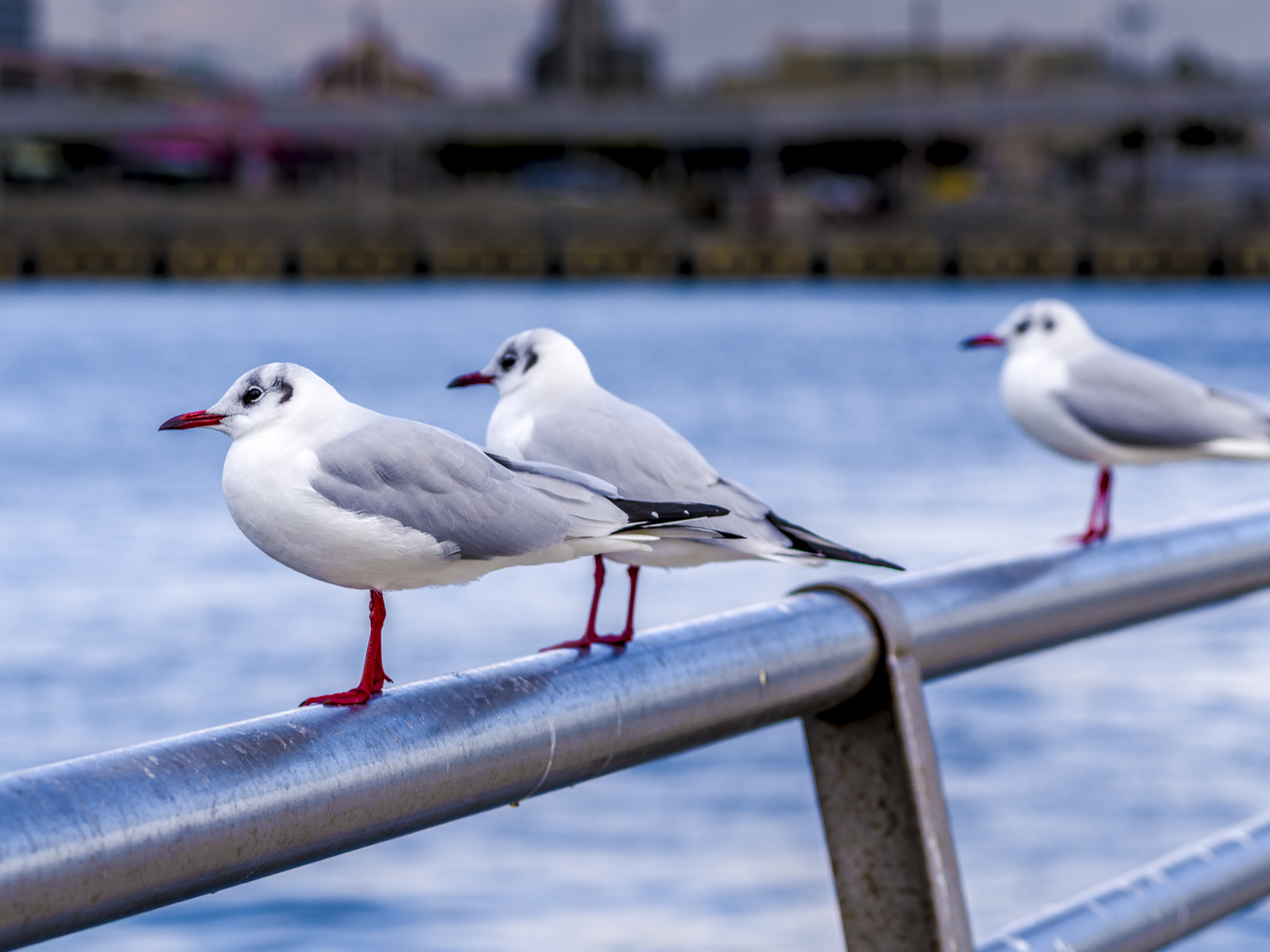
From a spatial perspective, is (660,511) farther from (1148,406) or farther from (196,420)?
(1148,406)

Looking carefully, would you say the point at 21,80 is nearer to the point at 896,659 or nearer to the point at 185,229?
the point at 185,229

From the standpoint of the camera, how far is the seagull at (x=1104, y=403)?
213cm

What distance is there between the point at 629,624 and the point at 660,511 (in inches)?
9.2

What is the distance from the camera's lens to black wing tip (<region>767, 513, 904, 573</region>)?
1.18 m

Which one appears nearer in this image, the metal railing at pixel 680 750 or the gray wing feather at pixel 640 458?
the metal railing at pixel 680 750

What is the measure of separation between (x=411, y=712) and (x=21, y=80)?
98833 millimetres

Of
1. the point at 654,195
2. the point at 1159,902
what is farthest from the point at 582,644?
the point at 654,195

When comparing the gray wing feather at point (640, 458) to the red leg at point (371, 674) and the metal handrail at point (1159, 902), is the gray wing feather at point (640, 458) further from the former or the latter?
the metal handrail at point (1159, 902)

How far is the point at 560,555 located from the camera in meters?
1.26

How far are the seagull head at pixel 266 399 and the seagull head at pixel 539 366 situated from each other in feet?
0.71

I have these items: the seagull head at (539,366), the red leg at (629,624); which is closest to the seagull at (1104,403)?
the red leg at (629,624)

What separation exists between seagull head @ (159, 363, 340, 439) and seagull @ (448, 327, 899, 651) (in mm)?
158

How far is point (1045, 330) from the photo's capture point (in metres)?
2.30

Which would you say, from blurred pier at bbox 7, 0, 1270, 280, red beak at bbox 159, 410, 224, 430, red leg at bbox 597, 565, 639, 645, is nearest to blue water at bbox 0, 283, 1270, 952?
red leg at bbox 597, 565, 639, 645
